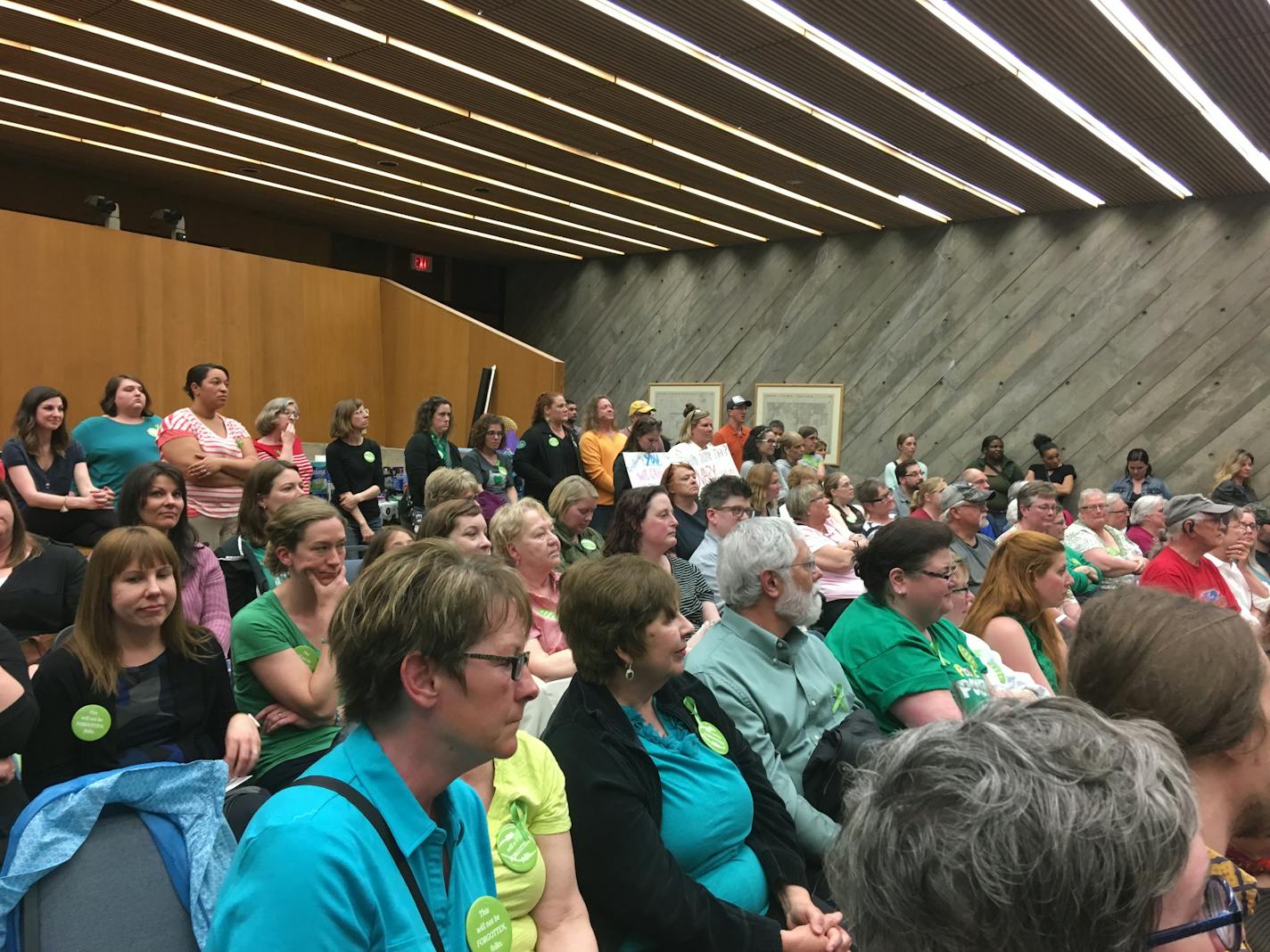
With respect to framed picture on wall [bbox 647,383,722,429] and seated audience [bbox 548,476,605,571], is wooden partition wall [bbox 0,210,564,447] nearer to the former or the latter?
framed picture on wall [bbox 647,383,722,429]

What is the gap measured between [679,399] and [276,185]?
247 inches

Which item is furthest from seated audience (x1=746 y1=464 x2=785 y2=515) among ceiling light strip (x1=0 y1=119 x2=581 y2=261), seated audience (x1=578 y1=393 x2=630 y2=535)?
ceiling light strip (x1=0 y1=119 x2=581 y2=261)

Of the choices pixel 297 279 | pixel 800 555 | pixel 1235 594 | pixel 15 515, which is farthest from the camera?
pixel 297 279

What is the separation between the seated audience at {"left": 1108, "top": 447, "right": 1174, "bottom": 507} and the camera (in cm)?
1012

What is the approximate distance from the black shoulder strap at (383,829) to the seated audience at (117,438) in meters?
4.54

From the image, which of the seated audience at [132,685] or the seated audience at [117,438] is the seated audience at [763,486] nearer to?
the seated audience at [117,438]

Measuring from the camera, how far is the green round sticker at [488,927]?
4.50 ft

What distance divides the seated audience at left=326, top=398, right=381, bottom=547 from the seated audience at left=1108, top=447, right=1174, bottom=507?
772 cm

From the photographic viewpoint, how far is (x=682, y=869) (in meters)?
2.07

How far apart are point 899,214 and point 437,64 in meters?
6.43

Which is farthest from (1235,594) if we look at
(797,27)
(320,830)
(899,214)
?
(899,214)

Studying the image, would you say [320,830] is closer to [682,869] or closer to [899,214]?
[682,869]

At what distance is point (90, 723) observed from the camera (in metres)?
2.28

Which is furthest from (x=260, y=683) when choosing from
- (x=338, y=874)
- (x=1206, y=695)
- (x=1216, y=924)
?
(x=1216, y=924)
